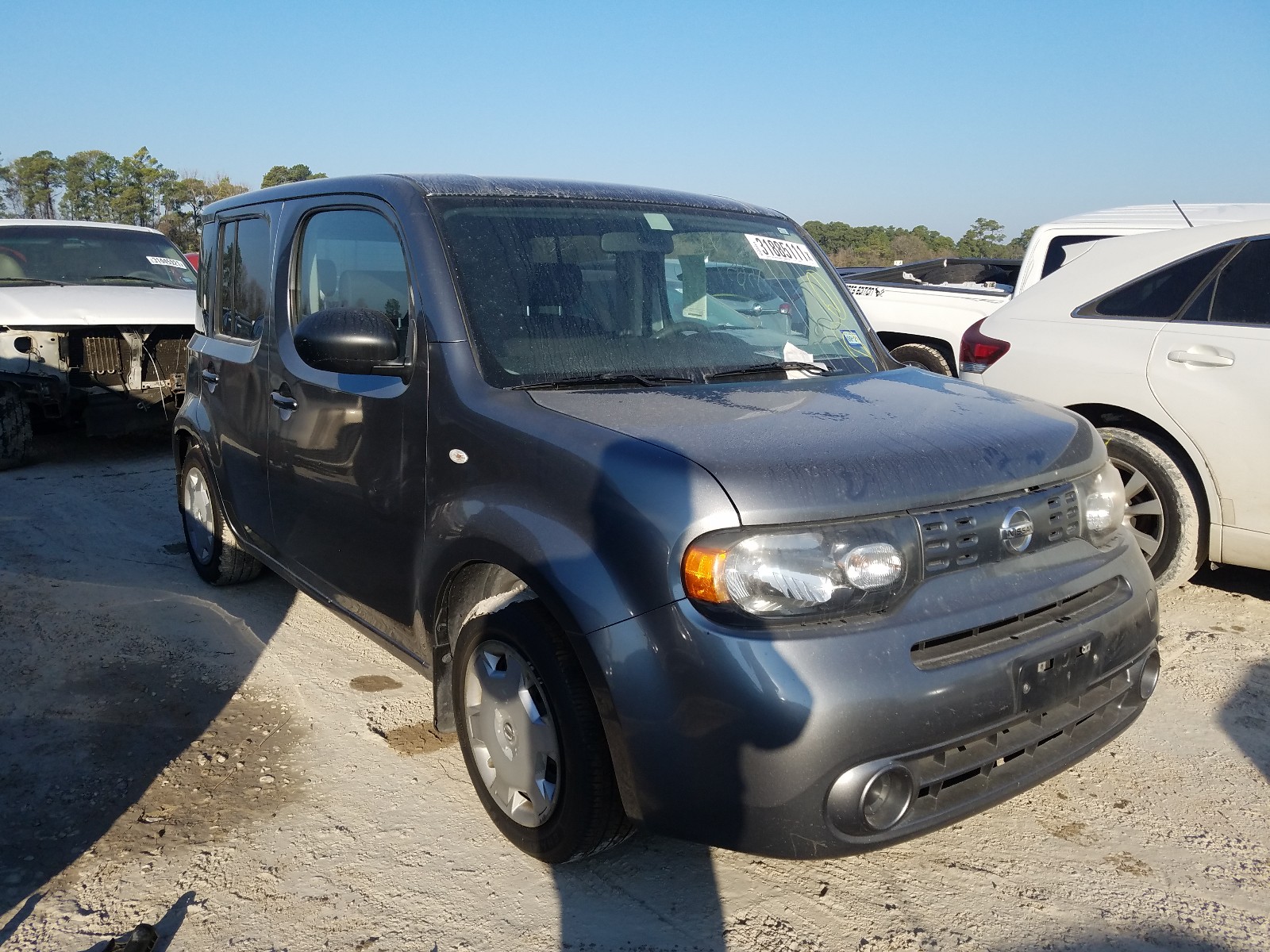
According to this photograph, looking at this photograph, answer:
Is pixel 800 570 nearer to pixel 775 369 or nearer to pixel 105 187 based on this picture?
pixel 775 369

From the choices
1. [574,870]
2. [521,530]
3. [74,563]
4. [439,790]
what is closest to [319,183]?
[521,530]

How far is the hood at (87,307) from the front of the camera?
7848mm

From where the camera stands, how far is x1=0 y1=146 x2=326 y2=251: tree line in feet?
136

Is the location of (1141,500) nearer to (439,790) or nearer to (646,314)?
(646,314)

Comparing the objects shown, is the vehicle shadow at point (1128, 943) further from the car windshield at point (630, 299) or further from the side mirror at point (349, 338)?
the side mirror at point (349, 338)

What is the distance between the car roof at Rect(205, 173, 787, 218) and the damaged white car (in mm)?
4495

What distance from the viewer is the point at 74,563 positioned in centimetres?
549

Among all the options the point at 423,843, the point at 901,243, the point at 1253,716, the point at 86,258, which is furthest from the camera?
the point at 901,243

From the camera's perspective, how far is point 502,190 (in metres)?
3.29

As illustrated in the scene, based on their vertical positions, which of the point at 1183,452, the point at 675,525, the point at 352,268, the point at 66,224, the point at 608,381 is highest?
the point at 66,224

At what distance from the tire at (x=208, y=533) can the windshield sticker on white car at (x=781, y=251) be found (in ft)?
8.65

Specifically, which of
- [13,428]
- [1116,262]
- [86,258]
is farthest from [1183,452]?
[86,258]

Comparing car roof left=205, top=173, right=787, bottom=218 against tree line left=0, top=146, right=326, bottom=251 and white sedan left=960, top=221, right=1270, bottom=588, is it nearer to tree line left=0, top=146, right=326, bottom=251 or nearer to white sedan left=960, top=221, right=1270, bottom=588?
white sedan left=960, top=221, right=1270, bottom=588

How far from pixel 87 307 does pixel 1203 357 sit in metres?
7.69
